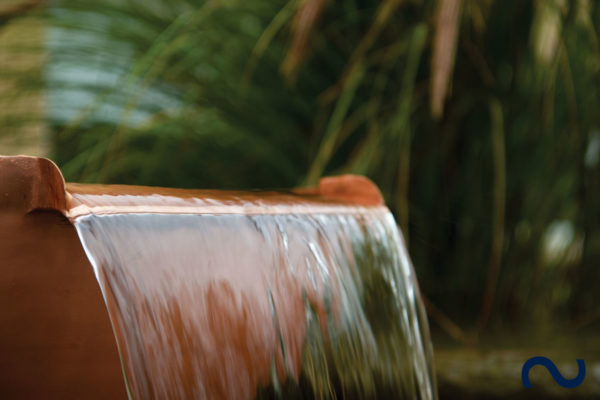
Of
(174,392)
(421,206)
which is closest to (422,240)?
(421,206)

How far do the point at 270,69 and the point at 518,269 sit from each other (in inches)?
25.3

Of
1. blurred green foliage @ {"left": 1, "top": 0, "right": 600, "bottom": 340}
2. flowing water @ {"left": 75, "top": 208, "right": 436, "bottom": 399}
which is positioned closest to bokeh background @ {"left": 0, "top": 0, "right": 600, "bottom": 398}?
blurred green foliage @ {"left": 1, "top": 0, "right": 600, "bottom": 340}

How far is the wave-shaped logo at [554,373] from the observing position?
112 cm

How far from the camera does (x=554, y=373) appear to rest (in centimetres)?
112

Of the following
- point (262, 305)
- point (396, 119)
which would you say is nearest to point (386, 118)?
point (396, 119)

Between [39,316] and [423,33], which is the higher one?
[423,33]

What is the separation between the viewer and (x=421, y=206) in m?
1.49

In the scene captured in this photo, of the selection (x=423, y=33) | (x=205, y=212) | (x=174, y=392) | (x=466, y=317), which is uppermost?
(x=423, y=33)

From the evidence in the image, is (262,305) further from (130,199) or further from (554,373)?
(554,373)

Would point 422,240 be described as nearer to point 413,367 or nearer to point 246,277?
point 413,367

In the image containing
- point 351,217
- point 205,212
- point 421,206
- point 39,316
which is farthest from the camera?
point 421,206

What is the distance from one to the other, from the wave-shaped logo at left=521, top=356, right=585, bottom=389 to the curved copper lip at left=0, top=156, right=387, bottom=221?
1.05 feet

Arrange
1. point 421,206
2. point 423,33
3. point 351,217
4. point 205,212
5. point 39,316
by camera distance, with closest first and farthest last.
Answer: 1. point 39,316
2. point 205,212
3. point 351,217
4. point 423,33
5. point 421,206

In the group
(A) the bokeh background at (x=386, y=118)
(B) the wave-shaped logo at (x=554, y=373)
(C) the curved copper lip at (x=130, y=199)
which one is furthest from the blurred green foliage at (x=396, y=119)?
(C) the curved copper lip at (x=130, y=199)
